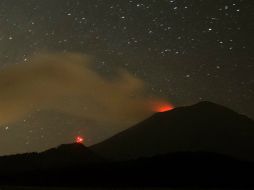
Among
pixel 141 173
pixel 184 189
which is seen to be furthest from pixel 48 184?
pixel 184 189

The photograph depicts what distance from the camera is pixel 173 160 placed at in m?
47.3

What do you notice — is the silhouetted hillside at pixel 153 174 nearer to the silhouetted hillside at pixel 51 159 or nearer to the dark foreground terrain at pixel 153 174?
the dark foreground terrain at pixel 153 174

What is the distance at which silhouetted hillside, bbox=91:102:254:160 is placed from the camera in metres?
112

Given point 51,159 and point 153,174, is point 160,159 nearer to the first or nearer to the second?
point 153,174

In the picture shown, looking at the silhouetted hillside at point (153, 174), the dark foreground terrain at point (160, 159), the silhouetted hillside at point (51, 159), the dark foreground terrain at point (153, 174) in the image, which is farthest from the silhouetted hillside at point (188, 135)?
the dark foreground terrain at point (153, 174)

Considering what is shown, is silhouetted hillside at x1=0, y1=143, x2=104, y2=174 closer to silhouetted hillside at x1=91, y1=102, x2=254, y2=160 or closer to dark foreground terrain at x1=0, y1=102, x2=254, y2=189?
dark foreground terrain at x1=0, y1=102, x2=254, y2=189

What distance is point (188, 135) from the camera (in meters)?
125

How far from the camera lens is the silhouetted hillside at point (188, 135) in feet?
367

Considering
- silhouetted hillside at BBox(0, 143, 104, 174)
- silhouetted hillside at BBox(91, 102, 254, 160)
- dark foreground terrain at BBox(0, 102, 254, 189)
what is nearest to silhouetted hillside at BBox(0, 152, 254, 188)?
dark foreground terrain at BBox(0, 102, 254, 189)

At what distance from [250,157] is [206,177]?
6545cm

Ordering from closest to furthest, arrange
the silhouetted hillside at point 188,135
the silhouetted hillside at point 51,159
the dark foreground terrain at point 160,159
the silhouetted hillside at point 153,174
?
the silhouetted hillside at point 153,174 → the dark foreground terrain at point 160,159 → the silhouetted hillside at point 51,159 → the silhouetted hillside at point 188,135

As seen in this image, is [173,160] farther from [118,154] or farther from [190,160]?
[118,154]

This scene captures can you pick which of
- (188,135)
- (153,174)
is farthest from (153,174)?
(188,135)

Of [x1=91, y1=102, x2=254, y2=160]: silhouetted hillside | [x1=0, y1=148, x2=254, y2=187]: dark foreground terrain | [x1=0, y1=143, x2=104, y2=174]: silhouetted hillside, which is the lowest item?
[x1=0, y1=148, x2=254, y2=187]: dark foreground terrain
